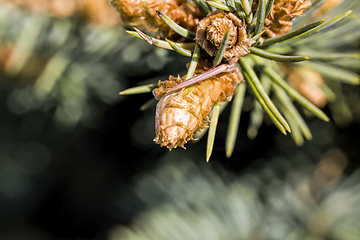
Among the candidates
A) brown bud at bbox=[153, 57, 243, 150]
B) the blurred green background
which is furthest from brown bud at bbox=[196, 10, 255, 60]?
the blurred green background

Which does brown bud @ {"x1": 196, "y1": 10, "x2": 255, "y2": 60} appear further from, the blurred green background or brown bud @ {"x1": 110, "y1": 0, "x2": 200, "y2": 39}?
the blurred green background

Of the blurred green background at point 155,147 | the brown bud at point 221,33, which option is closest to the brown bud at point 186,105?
the brown bud at point 221,33

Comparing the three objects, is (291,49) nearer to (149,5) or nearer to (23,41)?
(149,5)

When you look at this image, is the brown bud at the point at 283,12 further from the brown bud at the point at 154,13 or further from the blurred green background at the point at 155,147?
the blurred green background at the point at 155,147

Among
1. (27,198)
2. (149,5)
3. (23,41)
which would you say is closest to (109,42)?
(23,41)

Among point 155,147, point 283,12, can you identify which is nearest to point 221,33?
point 283,12
